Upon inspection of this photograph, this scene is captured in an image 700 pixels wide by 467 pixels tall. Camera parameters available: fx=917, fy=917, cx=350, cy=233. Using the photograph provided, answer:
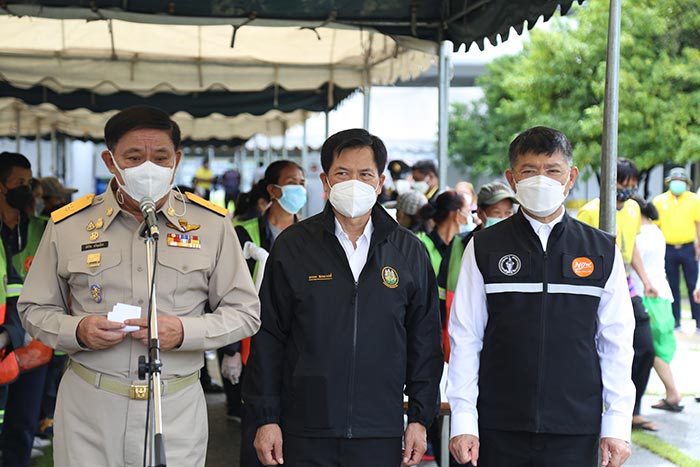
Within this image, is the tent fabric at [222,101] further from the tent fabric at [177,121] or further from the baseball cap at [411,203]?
the baseball cap at [411,203]

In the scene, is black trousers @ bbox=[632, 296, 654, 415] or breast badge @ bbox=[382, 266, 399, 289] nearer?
breast badge @ bbox=[382, 266, 399, 289]

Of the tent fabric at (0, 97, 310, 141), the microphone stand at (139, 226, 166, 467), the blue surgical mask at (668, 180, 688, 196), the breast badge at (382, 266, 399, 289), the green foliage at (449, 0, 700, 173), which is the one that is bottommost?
the microphone stand at (139, 226, 166, 467)

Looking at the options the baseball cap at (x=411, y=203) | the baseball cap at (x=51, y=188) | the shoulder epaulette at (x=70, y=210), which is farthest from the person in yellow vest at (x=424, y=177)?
the shoulder epaulette at (x=70, y=210)

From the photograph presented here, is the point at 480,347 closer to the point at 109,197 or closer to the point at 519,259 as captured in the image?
the point at 519,259

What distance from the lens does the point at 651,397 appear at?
31.2 feet

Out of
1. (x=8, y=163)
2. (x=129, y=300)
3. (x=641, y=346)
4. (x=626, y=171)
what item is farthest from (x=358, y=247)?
(x=641, y=346)

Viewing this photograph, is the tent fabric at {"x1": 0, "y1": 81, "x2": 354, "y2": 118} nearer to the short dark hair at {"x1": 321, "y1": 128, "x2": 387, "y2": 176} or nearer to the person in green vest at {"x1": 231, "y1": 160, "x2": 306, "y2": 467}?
the person in green vest at {"x1": 231, "y1": 160, "x2": 306, "y2": 467}

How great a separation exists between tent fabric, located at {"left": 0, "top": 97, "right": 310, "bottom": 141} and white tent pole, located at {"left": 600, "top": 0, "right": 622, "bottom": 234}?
30.6 ft

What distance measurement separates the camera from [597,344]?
361 centimetres

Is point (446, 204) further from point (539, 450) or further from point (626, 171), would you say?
point (539, 450)

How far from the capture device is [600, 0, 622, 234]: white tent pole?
14.8ft

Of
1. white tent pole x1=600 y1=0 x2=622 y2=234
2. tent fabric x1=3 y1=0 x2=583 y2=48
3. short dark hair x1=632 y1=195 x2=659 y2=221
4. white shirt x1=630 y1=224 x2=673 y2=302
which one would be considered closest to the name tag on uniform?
white tent pole x1=600 y1=0 x2=622 y2=234

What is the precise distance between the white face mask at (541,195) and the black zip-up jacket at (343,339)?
1.60ft

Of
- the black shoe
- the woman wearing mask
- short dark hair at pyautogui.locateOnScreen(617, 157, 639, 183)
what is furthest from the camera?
the black shoe
